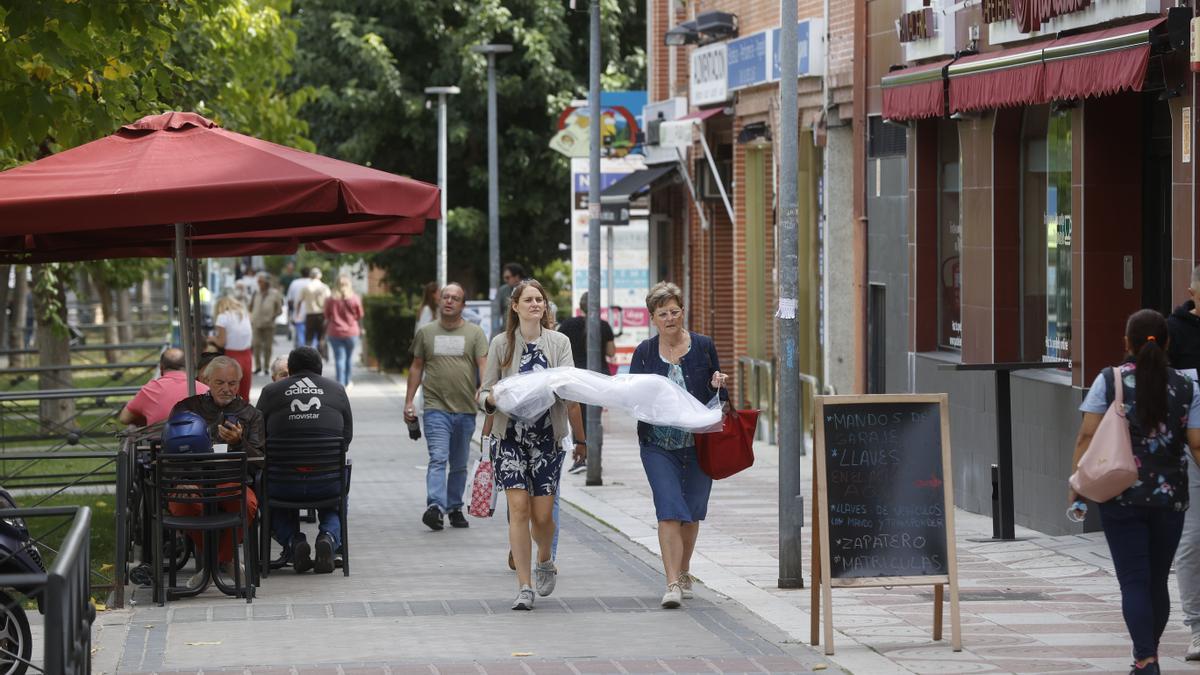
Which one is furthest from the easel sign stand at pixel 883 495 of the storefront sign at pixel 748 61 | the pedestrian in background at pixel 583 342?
the storefront sign at pixel 748 61

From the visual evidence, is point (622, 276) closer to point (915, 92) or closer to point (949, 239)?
point (949, 239)

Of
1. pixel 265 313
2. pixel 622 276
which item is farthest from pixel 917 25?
pixel 265 313

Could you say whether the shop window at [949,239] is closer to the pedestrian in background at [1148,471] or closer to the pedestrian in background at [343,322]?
the pedestrian in background at [1148,471]

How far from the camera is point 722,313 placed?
87.9 feet

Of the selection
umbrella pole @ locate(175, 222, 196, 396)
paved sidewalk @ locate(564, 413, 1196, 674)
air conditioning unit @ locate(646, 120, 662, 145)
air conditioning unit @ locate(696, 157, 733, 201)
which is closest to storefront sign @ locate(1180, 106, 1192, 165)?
paved sidewalk @ locate(564, 413, 1196, 674)

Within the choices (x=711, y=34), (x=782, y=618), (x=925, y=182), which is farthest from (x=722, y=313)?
(x=782, y=618)

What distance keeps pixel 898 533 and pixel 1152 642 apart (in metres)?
1.52

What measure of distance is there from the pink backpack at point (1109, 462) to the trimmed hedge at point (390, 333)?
29.6 meters

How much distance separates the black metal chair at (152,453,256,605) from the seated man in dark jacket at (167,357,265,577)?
1.20 feet

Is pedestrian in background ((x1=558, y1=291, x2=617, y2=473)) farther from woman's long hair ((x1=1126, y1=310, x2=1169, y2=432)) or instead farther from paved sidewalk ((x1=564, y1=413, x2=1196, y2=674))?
woman's long hair ((x1=1126, y1=310, x2=1169, y2=432))

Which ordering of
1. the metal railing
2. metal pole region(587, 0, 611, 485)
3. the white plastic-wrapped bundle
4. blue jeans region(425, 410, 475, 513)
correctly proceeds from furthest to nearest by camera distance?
metal pole region(587, 0, 611, 485) < blue jeans region(425, 410, 475, 513) < the white plastic-wrapped bundle < the metal railing

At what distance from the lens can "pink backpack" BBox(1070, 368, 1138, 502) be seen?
7.93 metres

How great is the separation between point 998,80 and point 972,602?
4.81 m

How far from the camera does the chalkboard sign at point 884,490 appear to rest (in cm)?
923
